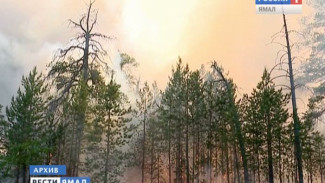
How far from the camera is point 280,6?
24766mm

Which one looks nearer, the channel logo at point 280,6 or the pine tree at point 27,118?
the channel logo at point 280,6

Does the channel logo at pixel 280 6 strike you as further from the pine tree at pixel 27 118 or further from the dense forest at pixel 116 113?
the pine tree at pixel 27 118

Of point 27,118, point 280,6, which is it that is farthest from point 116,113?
point 280,6

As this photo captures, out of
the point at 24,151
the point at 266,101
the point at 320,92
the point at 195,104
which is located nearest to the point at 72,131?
the point at 24,151

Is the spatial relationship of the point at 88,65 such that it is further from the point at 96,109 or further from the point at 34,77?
the point at 34,77

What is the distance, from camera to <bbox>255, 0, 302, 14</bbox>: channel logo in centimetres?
2453

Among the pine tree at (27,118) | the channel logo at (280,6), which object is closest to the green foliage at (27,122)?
the pine tree at (27,118)

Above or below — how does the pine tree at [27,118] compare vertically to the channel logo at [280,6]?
below

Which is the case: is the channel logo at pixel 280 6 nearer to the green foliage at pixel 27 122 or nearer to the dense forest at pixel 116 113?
the dense forest at pixel 116 113

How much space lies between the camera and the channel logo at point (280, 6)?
24.5 meters

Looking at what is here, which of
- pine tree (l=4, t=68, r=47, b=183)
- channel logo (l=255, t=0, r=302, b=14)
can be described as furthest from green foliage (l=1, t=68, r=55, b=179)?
channel logo (l=255, t=0, r=302, b=14)

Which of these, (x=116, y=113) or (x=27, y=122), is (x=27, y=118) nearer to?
(x=27, y=122)

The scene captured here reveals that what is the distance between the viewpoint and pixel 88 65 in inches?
1179

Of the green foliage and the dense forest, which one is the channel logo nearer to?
the dense forest
